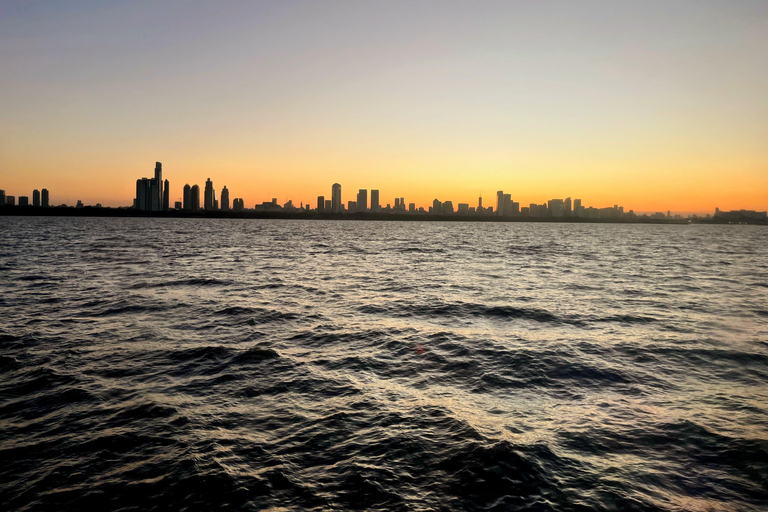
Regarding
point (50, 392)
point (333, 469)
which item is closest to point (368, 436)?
point (333, 469)

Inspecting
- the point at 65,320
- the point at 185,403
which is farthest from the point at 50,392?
the point at 65,320

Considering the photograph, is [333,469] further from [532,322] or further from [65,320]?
[65,320]

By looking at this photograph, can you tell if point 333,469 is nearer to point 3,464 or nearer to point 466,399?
point 466,399

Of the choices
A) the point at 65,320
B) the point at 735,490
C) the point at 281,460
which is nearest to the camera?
the point at 735,490

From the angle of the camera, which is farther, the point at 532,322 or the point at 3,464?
the point at 532,322

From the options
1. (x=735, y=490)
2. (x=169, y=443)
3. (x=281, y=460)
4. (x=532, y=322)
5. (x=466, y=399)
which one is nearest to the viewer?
(x=735, y=490)

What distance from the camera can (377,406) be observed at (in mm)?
11172

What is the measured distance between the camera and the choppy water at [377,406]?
304 inches

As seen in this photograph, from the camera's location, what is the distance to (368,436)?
31.3 feet

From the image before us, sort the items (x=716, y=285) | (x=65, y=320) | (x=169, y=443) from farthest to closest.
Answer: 1. (x=716, y=285)
2. (x=65, y=320)
3. (x=169, y=443)

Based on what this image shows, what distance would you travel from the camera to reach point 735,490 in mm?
7902

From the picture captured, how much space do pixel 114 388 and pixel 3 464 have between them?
3776 mm

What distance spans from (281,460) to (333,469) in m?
1.06

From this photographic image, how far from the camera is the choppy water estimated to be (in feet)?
25.3
